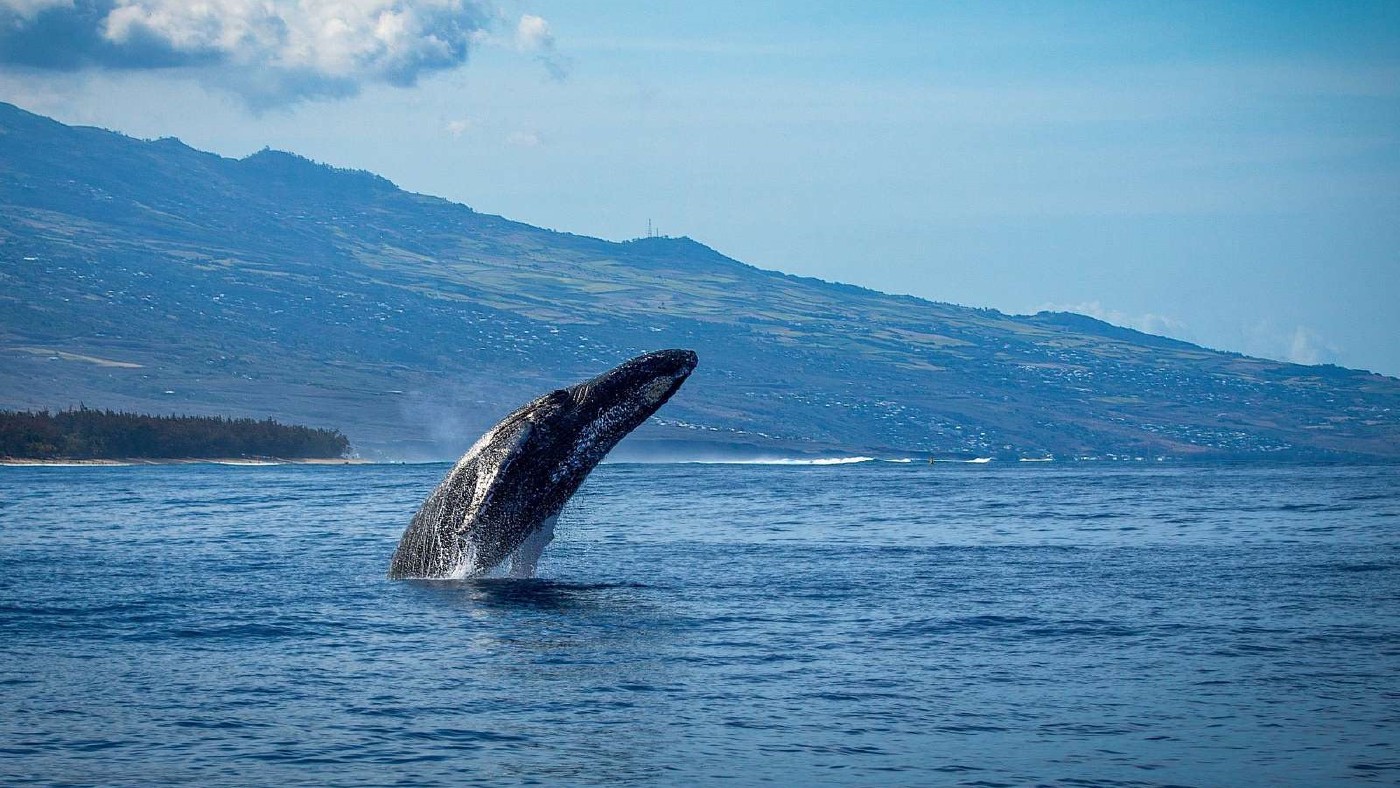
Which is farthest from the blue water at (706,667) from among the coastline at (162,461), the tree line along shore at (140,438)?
the tree line along shore at (140,438)

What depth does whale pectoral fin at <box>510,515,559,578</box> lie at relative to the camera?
2172cm

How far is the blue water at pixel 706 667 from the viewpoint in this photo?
11.9 metres

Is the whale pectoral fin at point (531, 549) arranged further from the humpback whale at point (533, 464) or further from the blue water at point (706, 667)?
the blue water at point (706, 667)

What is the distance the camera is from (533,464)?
67.3 feet

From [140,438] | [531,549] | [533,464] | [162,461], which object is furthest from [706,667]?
[140,438]

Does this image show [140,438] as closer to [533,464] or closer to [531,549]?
[531,549]

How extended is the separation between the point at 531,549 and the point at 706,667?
6.67m

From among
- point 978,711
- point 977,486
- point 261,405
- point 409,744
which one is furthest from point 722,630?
point 261,405

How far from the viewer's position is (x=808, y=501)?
59.1 meters

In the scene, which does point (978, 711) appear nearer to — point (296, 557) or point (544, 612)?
point (544, 612)

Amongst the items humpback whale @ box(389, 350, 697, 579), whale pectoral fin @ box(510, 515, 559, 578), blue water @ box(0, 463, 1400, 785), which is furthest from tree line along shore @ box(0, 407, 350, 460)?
humpback whale @ box(389, 350, 697, 579)

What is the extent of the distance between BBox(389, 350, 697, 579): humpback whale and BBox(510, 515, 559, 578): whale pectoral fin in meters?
0.02

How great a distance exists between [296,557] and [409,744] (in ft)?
54.9

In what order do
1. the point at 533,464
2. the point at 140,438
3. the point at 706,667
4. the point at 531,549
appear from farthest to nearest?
the point at 140,438
the point at 531,549
the point at 533,464
the point at 706,667
